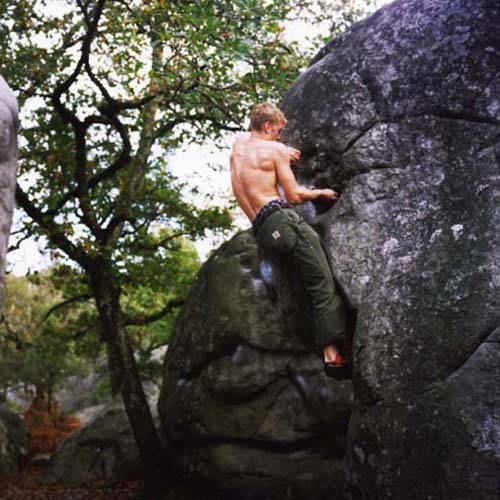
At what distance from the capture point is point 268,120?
589 centimetres

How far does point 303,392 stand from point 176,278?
599 centimetres

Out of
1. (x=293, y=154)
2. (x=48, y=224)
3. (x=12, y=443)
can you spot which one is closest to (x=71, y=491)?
(x=12, y=443)

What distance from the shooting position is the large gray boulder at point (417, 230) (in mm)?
4457

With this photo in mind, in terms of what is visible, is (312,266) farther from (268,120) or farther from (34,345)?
(34,345)

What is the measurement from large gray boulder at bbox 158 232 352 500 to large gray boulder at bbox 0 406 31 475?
734cm

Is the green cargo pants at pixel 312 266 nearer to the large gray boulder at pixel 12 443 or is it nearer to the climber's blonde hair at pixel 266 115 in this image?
the climber's blonde hair at pixel 266 115

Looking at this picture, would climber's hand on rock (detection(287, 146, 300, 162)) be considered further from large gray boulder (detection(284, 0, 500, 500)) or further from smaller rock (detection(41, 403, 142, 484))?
smaller rock (detection(41, 403, 142, 484))

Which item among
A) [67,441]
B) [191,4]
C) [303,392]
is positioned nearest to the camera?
[191,4]

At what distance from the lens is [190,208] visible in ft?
50.0

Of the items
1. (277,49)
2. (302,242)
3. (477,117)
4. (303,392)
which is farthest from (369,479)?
(277,49)

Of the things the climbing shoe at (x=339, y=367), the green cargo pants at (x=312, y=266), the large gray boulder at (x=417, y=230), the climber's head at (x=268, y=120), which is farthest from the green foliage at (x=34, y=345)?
the large gray boulder at (x=417, y=230)

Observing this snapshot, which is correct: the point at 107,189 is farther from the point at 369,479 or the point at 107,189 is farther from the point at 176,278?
the point at 369,479

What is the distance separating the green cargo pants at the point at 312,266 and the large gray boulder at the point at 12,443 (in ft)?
45.5

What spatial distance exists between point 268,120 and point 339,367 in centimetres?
222
